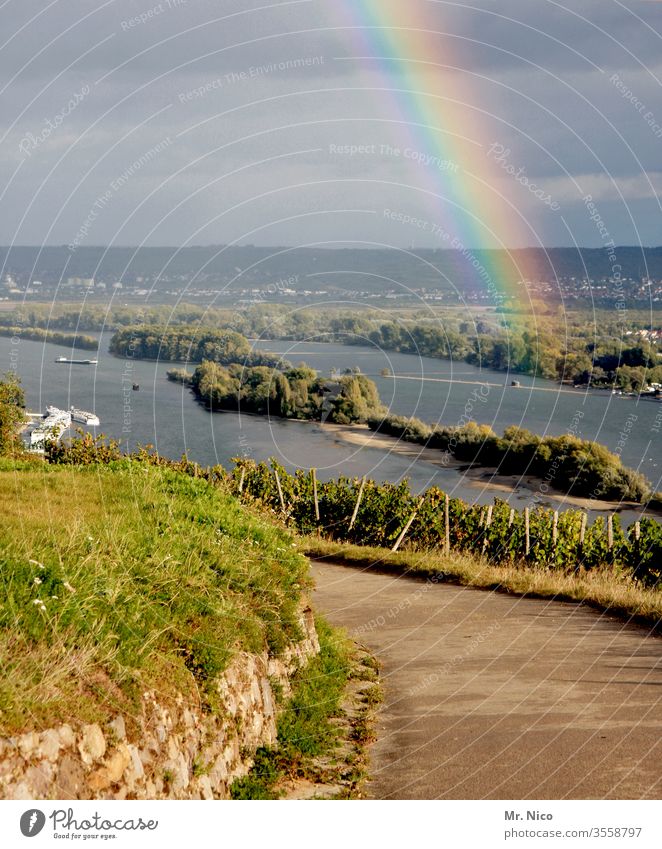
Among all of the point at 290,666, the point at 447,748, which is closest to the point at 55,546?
the point at 290,666

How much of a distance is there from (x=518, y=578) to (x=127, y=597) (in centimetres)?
994

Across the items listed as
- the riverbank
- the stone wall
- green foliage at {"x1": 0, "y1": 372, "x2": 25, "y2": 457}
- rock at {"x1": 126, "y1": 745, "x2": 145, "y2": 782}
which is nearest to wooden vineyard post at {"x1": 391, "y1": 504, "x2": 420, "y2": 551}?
the riverbank

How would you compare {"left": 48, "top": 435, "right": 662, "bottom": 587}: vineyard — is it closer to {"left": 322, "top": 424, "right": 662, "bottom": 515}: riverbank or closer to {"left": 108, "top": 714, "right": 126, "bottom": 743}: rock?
{"left": 322, "top": 424, "right": 662, "bottom": 515}: riverbank

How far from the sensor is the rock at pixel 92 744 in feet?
21.4

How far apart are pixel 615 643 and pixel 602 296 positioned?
29.6 meters

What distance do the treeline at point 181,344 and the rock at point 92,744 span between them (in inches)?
722

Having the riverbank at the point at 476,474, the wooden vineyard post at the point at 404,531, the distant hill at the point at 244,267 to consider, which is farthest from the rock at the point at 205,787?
the riverbank at the point at 476,474

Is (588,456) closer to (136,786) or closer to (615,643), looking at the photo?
(615,643)

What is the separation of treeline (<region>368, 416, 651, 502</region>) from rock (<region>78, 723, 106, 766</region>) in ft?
79.6

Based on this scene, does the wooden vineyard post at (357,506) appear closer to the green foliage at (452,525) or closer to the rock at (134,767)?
the green foliage at (452,525)

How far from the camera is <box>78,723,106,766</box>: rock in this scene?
6527mm

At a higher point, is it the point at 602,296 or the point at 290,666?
the point at 602,296

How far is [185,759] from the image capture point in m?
7.47

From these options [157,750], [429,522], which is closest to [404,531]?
[429,522]
